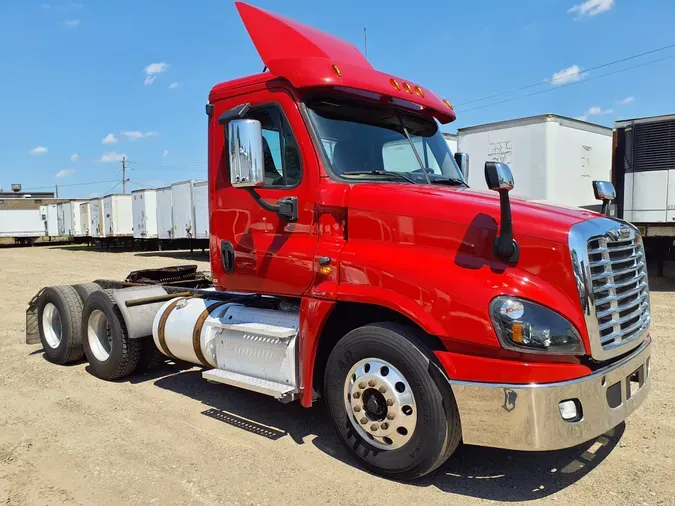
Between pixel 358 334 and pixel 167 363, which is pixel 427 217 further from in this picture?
pixel 167 363

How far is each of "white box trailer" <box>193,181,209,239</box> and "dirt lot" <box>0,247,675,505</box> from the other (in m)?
17.7

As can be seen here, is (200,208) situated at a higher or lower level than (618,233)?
higher

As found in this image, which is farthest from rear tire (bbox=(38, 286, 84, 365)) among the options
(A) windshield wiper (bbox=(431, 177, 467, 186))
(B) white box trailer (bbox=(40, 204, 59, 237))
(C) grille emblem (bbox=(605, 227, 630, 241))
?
(B) white box trailer (bbox=(40, 204, 59, 237))

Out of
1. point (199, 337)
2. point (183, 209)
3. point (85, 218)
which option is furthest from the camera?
point (85, 218)

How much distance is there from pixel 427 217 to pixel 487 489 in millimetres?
1779

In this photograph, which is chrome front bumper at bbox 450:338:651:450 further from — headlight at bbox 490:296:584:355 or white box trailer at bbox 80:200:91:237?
white box trailer at bbox 80:200:91:237

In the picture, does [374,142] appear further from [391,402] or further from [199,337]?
[199,337]

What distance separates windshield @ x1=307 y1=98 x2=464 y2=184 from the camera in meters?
4.12

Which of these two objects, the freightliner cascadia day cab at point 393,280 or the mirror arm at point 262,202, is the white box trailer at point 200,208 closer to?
the freightliner cascadia day cab at point 393,280

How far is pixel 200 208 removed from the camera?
23438 mm

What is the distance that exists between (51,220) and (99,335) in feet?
142

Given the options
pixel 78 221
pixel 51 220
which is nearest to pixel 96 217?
pixel 78 221

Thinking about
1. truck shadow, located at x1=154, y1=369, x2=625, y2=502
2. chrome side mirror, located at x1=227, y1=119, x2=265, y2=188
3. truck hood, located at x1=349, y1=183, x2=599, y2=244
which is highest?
chrome side mirror, located at x1=227, y1=119, x2=265, y2=188

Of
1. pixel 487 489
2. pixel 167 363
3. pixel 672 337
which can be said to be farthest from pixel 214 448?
pixel 672 337
